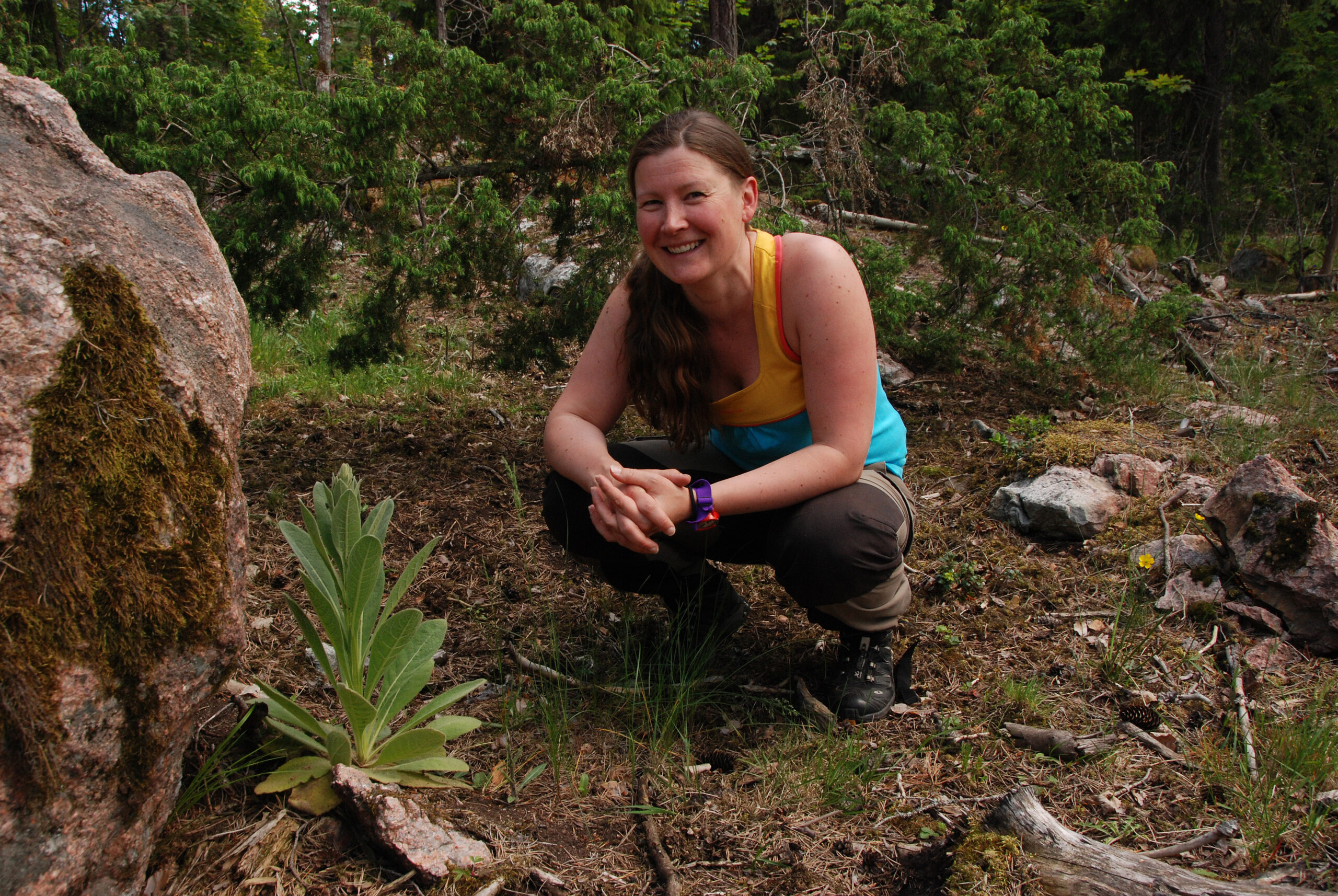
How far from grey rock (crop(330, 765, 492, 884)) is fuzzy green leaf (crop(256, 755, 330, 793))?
0.17 ft

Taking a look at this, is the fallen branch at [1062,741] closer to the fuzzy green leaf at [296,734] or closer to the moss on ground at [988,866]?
the moss on ground at [988,866]

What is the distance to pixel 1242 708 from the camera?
2.28 meters

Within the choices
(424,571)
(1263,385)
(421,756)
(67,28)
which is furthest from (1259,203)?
(67,28)

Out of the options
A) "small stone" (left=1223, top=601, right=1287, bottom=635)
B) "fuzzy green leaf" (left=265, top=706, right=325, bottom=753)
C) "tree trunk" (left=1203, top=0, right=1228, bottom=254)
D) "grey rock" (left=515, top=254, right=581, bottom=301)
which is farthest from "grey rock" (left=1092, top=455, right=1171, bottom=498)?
"tree trunk" (left=1203, top=0, right=1228, bottom=254)

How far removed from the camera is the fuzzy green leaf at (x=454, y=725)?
1.97 metres

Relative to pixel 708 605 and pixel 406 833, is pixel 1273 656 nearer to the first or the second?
pixel 708 605

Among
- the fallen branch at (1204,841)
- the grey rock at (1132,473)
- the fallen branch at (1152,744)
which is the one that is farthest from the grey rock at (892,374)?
the fallen branch at (1204,841)

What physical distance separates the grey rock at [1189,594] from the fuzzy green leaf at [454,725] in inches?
88.3

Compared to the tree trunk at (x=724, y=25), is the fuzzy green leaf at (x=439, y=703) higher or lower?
lower

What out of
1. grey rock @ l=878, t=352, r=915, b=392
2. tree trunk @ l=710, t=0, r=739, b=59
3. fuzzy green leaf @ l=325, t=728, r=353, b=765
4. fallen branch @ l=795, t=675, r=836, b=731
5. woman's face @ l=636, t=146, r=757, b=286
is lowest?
fallen branch @ l=795, t=675, r=836, b=731

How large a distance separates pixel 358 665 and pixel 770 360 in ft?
4.32

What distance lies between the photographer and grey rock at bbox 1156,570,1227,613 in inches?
112

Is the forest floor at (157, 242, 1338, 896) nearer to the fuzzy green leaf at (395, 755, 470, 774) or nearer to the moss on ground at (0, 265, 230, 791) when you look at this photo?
the fuzzy green leaf at (395, 755, 470, 774)

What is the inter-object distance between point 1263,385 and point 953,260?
2.28m
